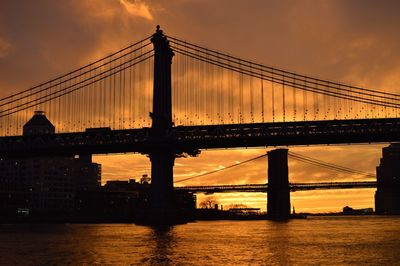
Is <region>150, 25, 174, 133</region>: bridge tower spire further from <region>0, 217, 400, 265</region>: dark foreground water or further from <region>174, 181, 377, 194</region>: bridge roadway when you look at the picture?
<region>174, 181, 377, 194</region>: bridge roadway

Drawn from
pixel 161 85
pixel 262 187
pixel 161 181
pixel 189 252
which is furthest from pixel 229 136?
pixel 262 187

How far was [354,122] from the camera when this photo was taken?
82.4 m

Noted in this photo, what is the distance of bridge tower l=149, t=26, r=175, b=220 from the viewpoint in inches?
3342

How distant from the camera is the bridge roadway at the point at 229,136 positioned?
271 feet

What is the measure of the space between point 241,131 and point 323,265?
152ft

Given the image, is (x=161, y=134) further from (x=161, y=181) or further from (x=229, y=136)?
(x=229, y=136)

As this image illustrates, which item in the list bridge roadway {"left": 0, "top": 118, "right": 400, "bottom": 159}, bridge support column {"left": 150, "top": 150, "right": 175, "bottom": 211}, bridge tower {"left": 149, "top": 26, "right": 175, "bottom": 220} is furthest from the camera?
bridge tower {"left": 149, "top": 26, "right": 175, "bottom": 220}

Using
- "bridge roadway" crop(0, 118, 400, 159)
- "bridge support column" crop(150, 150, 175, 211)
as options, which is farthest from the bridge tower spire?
"bridge support column" crop(150, 150, 175, 211)

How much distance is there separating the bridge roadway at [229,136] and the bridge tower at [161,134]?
862 mm

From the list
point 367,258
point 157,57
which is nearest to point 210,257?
point 367,258

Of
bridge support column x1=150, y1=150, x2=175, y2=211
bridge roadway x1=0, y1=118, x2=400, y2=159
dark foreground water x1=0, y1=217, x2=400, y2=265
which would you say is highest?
bridge roadway x1=0, y1=118, x2=400, y2=159

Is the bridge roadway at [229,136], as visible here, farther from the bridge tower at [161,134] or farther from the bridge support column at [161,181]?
the bridge support column at [161,181]

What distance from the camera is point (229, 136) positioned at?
8625 cm

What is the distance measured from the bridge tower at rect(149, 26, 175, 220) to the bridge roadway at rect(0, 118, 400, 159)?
2.83ft
